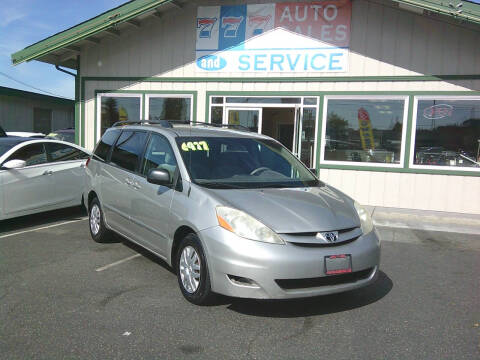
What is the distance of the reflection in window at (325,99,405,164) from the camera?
10422 millimetres

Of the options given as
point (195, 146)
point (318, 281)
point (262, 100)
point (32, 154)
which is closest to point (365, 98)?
point (262, 100)

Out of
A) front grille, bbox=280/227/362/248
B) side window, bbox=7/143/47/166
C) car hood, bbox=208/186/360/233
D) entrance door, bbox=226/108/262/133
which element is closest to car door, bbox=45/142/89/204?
side window, bbox=7/143/47/166

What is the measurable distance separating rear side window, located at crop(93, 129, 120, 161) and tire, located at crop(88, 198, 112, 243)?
0.67 metres

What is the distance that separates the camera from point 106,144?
6.60 meters

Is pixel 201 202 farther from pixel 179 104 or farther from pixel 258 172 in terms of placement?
pixel 179 104

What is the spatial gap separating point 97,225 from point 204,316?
122 inches

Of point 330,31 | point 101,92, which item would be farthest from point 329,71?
point 101,92

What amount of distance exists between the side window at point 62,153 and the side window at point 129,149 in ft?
8.19

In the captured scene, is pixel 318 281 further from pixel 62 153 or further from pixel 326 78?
pixel 326 78

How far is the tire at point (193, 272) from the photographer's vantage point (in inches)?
158

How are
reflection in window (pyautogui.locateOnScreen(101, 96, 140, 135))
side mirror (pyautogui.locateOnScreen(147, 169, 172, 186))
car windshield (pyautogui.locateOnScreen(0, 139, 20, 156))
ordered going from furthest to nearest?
reflection in window (pyautogui.locateOnScreen(101, 96, 140, 135)) → car windshield (pyautogui.locateOnScreen(0, 139, 20, 156)) → side mirror (pyautogui.locateOnScreen(147, 169, 172, 186))

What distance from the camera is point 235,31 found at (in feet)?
36.8

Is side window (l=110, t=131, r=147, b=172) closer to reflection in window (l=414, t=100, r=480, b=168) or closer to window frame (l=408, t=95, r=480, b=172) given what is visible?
window frame (l=408, t=95, r=480, b=172)

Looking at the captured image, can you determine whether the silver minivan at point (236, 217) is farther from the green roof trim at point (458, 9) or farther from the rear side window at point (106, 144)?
the green roof trim at point (458, 9)
